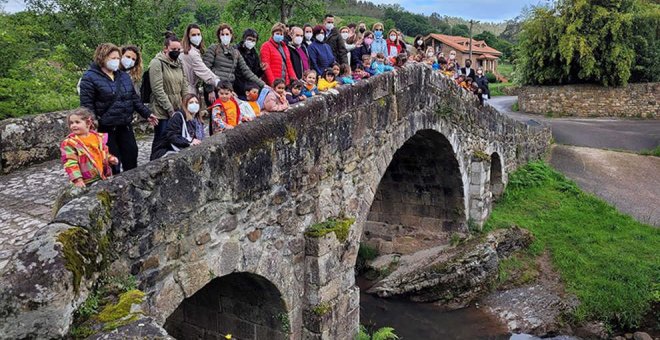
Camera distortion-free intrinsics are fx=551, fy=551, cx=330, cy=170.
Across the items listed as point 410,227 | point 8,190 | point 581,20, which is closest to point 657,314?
point 410,227

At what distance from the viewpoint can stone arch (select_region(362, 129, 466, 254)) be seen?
1352 cm

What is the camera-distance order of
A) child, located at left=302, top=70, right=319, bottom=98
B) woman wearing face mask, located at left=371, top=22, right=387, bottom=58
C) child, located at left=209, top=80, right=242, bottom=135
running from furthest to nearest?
woman wearing face mask, located at left=371, top=22, right=387, bottom=58, child, located at left=302, top=70, right=319, bottom=98, child, located at left=209, top=80, right=242, bottom=135

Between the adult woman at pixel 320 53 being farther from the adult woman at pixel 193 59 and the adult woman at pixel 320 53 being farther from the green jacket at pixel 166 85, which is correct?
the green jacket at pixel 166 85

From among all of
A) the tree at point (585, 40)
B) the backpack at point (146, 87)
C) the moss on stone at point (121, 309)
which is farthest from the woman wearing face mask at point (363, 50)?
the tree at point (585, 40)

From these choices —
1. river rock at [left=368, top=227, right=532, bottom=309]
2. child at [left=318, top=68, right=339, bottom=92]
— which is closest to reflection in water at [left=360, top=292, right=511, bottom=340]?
river rock at [left=368, top=227, right=532, bottom=309]

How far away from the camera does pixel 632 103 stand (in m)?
26.6

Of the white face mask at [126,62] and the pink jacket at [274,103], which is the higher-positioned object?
the white face mask at [126,62]

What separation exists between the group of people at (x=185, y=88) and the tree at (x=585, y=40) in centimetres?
1969

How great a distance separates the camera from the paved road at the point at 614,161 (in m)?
→ 16.8

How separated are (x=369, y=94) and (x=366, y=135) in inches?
24.2

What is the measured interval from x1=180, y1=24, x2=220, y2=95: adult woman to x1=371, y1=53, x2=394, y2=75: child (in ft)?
11.0

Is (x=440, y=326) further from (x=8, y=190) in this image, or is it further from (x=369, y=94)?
(x=8, y=190)

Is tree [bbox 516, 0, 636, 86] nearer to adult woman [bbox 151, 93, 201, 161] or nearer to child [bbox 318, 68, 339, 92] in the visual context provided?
child [bbox 318, 68, 339, 92]

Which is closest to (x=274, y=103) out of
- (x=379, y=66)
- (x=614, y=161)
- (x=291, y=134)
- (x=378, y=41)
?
(x=291, y=134)
